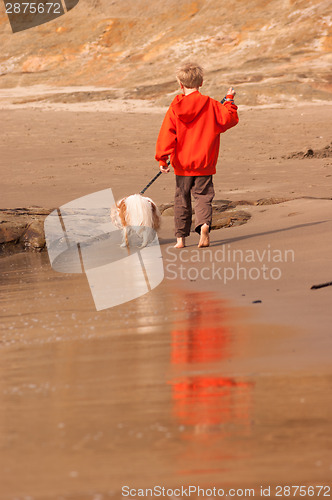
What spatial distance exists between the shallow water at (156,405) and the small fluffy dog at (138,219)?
3111 mm

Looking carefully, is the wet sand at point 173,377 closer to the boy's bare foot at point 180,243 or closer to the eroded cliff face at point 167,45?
the boy's bare foot at point 180,243

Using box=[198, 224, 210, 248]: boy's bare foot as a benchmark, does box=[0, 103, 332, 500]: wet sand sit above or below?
above

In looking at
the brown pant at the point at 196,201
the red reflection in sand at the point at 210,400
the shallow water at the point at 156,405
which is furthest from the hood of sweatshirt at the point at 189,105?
the red reflection in sand at the point at 210,400

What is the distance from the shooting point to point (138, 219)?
8.27 m

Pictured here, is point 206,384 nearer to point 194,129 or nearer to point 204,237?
point 204,237


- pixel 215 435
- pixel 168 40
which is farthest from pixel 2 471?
pixel 168 40

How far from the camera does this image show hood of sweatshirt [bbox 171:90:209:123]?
788 cm

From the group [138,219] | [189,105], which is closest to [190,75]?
[189,105]

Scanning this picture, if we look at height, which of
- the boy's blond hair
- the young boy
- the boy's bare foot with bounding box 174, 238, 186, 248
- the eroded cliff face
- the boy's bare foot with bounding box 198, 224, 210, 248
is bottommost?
the eroded cliff face

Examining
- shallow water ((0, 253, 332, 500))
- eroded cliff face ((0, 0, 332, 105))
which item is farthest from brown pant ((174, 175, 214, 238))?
eroded cliff face ((0, 0, 332, 105))

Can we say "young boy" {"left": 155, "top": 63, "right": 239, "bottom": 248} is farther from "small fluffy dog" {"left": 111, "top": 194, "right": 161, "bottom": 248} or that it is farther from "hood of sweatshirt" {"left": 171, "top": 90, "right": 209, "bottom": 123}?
"small fluffy dog" {"left": 111, "top": 194, "right": 161, "bottom": 248}

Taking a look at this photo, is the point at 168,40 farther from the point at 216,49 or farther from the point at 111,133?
the point at 111,133

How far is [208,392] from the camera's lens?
334cm

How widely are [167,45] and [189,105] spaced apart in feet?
111
